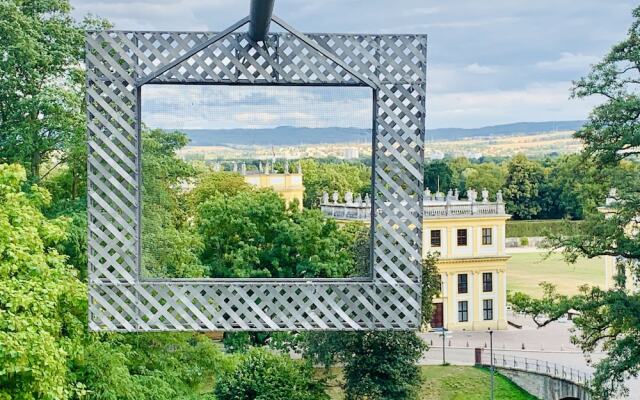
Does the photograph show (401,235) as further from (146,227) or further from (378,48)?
(146,227)

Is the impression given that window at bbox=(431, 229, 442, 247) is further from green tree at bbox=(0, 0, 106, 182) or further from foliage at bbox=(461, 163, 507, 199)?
foliage at bbox=(461, 163, 507, 199)

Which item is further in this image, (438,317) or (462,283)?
(462,283)

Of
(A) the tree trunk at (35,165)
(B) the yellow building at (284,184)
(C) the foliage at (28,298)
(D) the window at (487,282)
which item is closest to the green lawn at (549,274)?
(D) the window at (487,282)

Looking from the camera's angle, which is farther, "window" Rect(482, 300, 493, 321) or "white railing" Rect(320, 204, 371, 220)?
"window" Rect(482, 300, 493, 321)

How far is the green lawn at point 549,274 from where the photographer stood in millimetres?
40688

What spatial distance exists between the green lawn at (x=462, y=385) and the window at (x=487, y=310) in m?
7.33

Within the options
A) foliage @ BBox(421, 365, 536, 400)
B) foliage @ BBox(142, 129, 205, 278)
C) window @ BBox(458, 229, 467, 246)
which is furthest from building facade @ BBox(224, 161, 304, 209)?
window @ BBox(458, 229, 467, 246)

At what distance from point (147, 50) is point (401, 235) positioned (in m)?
1.59

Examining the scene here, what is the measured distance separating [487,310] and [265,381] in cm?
1624

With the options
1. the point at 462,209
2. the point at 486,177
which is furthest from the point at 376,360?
the point at 486,177

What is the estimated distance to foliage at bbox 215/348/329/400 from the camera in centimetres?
1764

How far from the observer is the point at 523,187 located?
167ft

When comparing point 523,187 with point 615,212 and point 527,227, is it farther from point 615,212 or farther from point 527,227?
point 615,212

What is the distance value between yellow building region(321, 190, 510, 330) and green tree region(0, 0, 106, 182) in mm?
17801
